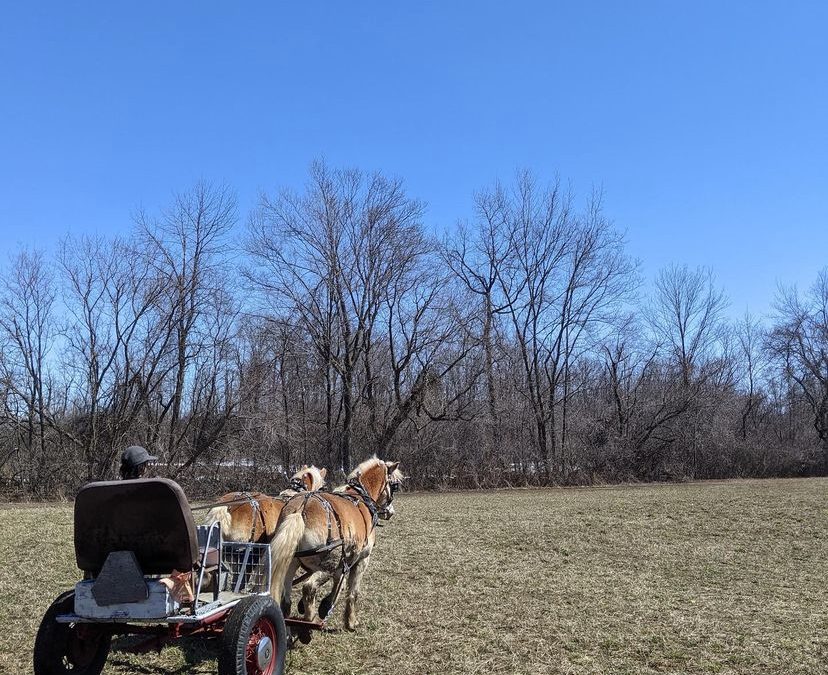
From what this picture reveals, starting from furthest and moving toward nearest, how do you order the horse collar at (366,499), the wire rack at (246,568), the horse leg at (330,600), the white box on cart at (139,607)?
the horse collar at (366,499) → the horse leg at (330,600) → the wire rack at (246,568) → the white box on cart at (139,607)

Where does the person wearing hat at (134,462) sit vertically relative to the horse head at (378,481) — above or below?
above

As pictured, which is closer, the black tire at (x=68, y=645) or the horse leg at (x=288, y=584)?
the black tire at (x=68, y=645)

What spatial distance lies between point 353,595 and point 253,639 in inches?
87.4

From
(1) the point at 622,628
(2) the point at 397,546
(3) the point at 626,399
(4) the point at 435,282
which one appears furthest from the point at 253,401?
(1) the point at 622,628

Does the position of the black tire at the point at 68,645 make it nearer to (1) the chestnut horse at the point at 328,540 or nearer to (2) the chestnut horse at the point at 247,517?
(1) the chestnut horse at the point at 328,540

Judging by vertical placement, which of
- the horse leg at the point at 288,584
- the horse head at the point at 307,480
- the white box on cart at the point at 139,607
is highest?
the horse head at the point at 307,480

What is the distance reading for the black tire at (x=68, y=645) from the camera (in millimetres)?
4875

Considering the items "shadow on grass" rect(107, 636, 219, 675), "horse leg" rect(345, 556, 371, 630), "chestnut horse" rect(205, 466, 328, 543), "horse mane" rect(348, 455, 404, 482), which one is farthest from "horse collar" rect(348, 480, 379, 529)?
"shadow on grass" rect(107, 636, 219, 675)

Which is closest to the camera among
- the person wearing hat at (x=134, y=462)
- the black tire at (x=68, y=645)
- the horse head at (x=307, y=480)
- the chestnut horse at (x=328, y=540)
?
the black tire at (x=68, y=645)

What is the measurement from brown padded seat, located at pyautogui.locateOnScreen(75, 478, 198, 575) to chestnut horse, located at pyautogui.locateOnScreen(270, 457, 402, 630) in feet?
4.01

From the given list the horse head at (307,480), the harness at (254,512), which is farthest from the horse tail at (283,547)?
the horse head at (307,480)

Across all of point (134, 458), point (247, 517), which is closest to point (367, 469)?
point (247, 517)

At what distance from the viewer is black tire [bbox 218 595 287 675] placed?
4.68m

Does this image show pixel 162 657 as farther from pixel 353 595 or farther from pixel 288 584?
pixel 353 595
